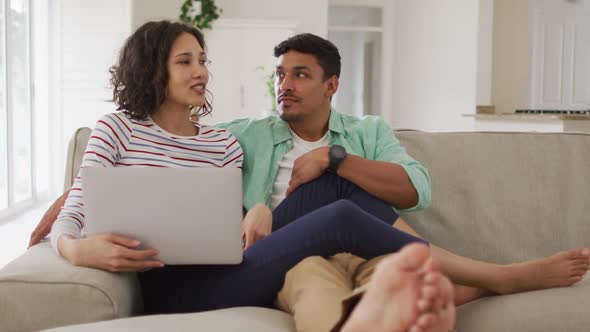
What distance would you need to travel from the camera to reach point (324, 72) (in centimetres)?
231

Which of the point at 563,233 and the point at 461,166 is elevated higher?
the point at 461,166

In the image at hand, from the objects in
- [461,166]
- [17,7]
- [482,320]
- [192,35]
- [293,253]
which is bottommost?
[482,320]

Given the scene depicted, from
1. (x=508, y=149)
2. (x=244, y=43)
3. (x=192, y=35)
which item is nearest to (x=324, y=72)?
(x=192, y=35)

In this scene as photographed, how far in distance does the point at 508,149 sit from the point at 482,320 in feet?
2.63

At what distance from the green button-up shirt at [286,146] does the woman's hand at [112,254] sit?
58 cm

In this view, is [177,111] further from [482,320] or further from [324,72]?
[482,320]

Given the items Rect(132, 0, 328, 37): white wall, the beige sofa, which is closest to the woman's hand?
the beige sofa

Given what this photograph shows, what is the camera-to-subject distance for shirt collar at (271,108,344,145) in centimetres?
216

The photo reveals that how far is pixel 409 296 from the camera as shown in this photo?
1.16 metres

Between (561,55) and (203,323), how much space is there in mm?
7151

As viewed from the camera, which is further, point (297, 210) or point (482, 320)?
point (297, 210)

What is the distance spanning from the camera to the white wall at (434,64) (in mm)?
7336

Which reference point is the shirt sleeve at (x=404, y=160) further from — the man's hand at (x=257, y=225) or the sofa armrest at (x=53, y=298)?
the sofa armrest at (x=53, y=298)

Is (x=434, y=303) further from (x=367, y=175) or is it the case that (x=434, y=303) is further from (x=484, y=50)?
(x=484, y=50)
